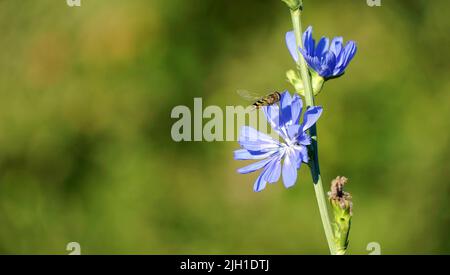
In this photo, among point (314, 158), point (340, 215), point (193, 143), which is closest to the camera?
point (314, 158)

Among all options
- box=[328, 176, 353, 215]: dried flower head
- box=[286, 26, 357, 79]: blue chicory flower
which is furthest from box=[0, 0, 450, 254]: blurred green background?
box=[286, 26, 357, 79]: blue chicory flower

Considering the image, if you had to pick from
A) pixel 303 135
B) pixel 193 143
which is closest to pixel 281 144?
pixel 303 135

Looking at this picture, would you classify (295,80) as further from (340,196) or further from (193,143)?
(193,143)

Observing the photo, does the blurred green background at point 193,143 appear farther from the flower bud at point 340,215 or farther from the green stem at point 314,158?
the green stem at point 314,158

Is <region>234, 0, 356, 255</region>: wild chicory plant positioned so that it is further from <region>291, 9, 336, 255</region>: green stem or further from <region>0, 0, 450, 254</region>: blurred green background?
<region>0, 0, 450, 254</region>: blurred green background

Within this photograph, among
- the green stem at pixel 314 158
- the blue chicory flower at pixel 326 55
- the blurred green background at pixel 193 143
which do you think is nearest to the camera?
the green stem at pixel 314 158

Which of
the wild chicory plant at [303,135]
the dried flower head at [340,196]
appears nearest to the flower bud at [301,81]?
the wild chicory plant at [303,135]
